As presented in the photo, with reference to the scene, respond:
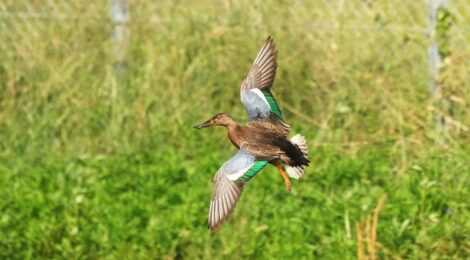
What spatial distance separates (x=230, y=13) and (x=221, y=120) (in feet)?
18.1

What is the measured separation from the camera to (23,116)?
857 cm

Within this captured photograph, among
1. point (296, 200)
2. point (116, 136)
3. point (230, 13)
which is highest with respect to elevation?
point (230, 13)

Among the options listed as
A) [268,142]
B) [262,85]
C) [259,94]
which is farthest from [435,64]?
[268,142]

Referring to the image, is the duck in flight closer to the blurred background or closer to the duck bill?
the duck bill

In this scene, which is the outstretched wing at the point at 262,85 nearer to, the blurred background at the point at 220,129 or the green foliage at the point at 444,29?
the blurred background at the point at 220,129

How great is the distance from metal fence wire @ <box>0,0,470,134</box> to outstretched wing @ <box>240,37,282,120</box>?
4311 mm

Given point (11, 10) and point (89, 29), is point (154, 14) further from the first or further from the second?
point (11, 10)

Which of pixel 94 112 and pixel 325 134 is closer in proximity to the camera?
pixel 325 134

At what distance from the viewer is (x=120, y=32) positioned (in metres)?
9.30

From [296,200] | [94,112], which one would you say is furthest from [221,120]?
[94,112]

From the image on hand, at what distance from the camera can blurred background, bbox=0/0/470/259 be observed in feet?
19.8

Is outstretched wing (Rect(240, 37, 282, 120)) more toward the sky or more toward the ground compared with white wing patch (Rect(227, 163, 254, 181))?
more toward the sky

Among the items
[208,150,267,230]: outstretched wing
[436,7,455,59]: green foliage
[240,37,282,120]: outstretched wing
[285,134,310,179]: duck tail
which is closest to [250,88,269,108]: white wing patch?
[240,37,282,120]: outstretched wing

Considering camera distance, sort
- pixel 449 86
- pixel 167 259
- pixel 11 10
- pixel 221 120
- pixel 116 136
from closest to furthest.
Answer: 1. pixel 221 120
2. pixel 167 259
3. pixel 449 86
4. pixel 116 136
5. pixel 11 10
